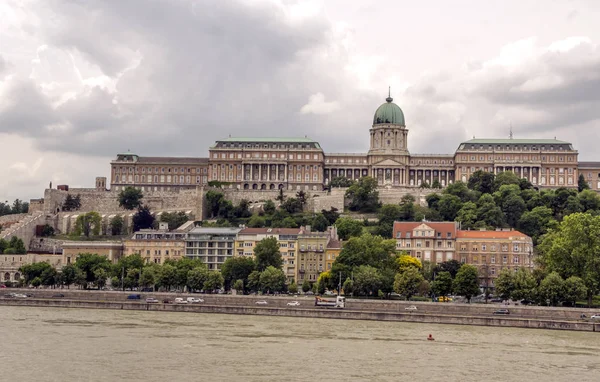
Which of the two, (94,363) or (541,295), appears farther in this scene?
(541,295)

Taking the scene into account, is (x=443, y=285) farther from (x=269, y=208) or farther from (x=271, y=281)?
(x=269, y=208)

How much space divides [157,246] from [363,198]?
3203cm

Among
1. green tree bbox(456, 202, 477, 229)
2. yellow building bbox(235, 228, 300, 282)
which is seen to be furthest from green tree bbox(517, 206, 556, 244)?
yellow building bbox(235, 228, 300, 282)

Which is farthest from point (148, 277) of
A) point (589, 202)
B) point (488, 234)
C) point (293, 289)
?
point (589, 202)

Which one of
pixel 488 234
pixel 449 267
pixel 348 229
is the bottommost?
pixel 449 267

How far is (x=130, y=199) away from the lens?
122 meters

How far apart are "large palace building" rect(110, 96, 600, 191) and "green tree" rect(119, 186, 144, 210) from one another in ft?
44.6

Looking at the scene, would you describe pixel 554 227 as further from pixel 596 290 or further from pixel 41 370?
pixel 41 370

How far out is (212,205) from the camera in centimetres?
11612

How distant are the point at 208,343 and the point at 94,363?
7762 mm

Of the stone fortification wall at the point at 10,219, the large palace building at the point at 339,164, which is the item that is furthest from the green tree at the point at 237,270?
the large palace building at the point at 339,164

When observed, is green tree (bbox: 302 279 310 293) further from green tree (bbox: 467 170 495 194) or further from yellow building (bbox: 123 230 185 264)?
green tree (bbox: 467 170 495 194)

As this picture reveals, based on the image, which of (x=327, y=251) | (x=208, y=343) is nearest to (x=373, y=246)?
(x=327, y=251)

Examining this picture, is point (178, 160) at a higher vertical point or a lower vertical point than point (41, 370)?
higher
